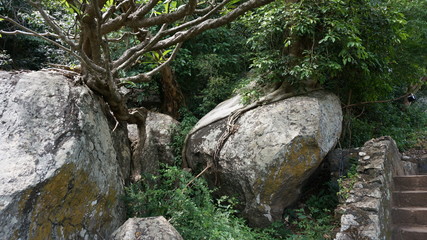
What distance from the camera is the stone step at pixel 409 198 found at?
13.2 feet

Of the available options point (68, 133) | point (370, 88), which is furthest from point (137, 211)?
point (370, 88)

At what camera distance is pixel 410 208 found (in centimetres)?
396

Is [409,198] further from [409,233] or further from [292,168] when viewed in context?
[292,168]

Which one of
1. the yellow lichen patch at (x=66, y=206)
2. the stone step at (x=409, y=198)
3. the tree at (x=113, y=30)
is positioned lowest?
the stone step at (x=409, y=198)

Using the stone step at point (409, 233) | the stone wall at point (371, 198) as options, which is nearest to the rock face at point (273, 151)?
the stone wall at point (371, 198)

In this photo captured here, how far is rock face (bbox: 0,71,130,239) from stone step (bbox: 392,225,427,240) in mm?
3213

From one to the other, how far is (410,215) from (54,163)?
4034 millimetres

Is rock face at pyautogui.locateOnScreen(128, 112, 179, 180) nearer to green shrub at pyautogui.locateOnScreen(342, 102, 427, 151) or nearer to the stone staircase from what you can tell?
green shrub at pyautogui.locateOnScreen(342, 102, 427, 151)

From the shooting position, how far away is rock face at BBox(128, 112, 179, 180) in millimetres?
4988

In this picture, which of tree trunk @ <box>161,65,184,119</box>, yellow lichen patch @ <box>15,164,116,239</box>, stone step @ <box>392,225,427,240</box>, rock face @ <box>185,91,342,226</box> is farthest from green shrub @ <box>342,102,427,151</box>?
yellow lichen patch @ <box>15,164,116,239</box>

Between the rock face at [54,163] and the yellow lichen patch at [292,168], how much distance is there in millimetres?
2050

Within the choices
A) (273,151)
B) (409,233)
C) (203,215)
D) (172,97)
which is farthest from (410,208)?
(172,97)

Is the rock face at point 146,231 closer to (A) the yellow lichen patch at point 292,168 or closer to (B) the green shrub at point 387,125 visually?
(A) the yellow lichen patch at point 292,168

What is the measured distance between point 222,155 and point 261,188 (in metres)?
0.80
